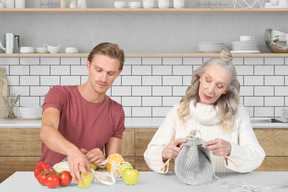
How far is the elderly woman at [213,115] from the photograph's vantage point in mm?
2152

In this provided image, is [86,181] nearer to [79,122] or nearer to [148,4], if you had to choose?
[79,122]

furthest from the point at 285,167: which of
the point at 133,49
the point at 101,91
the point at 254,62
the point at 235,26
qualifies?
the point at 101,91

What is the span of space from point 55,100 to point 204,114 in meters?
0.79

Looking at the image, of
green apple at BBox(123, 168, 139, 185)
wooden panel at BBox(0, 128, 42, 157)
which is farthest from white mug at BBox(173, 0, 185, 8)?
green apple at BBox(123, 168, 139, 185)

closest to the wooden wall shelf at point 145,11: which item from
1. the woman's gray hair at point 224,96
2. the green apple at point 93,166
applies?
the woman's gray hair at point 224,96

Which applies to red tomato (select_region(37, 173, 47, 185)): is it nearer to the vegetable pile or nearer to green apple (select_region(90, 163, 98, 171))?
the vegetable pile

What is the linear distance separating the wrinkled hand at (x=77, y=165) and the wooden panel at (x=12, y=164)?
2.00 m

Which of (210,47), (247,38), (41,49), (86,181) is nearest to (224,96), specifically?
(86,181)

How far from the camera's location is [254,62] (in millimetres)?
4125

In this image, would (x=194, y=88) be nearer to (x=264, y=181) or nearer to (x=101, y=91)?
(x=101, y=91)

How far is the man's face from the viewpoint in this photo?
6.81ft

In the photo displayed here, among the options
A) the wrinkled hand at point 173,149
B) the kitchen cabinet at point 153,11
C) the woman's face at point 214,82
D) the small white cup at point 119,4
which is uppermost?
the small white cup at point 119,4

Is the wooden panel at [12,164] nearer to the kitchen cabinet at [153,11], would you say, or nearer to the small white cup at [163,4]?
the kitchen cabinet at [153,11]

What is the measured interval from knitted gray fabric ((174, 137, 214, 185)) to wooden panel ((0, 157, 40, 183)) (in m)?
2.05
